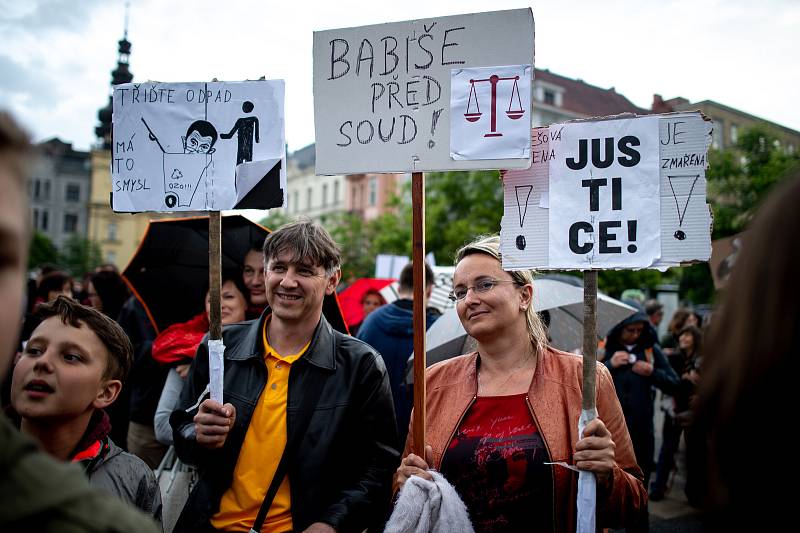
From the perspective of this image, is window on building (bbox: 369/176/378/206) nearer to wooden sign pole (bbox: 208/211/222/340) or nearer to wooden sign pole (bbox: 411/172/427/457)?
wooden sign pole (bbox: 208/211/222/340)

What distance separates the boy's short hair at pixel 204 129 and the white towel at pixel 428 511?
1.74 m

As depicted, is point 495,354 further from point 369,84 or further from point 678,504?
point 678,504

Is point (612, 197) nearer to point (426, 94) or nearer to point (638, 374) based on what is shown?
point (426, 94)

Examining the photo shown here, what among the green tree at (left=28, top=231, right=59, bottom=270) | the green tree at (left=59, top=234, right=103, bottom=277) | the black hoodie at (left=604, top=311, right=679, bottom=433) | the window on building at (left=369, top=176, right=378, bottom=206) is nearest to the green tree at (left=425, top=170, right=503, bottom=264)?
the black hoodie at (left=604, top=311, right=679, bottom=433)

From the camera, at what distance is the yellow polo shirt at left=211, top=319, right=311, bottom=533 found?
95.3 inches

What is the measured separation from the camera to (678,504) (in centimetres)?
643

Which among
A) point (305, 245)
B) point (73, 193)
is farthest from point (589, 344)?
point (73, 193)

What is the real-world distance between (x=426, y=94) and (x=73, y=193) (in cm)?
7986

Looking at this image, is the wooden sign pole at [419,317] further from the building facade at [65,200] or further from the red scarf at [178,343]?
the building facade at [65,200]

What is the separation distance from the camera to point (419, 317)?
99.1 inches

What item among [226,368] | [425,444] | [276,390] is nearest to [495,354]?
[425,444]

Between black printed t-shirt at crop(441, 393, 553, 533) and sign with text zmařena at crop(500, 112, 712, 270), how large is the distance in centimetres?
64

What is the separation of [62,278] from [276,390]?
4.15m

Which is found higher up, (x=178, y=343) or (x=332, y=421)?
(x=178, y=343)
